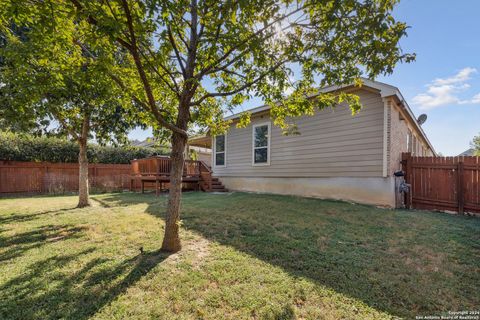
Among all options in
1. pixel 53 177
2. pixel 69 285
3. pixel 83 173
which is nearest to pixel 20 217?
pixel 83 173

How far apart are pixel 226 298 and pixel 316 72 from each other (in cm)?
338

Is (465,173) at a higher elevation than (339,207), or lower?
higher

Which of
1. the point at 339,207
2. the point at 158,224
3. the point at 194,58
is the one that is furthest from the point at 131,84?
the point at 339,207

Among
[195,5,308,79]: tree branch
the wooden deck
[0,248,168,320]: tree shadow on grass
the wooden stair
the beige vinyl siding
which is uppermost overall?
[195,5,308,79]: tree branch

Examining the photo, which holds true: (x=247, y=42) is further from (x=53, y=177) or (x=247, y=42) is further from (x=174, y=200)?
(x=53, y=177)

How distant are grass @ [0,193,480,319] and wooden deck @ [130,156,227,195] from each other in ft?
17.7

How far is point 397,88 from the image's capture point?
21.3 ft

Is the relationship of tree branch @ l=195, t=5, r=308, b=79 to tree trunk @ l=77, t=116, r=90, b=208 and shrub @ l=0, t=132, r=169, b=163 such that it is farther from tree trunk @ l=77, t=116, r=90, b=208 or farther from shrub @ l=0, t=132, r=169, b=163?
shrub @ l=0, t=132, r=169, b=163

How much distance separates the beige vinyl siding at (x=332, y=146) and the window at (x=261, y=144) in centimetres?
21

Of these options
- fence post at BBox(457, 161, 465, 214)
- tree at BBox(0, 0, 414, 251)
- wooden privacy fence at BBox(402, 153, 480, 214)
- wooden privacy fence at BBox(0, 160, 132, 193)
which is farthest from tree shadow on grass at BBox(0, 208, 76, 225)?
fence post at BBox(457, 161, 465, 214)

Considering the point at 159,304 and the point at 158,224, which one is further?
the point at 158,224

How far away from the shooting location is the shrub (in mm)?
11336

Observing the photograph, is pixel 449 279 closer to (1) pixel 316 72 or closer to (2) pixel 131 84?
(1) pixel 316 72

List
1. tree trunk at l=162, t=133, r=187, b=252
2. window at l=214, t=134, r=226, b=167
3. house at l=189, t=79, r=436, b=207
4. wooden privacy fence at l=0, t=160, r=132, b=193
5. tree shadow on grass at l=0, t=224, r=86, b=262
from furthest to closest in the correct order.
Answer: window at l=214, t=134, r=226, b=167
wooden privacy fence at l=0, t=160, r=132, b=193
house at l=189, t=79, r=436, b=207
tree shadow on grass at l=0, t=224, r=86, b=262
tree trunk at l=162, t=133, r=187, b=252
